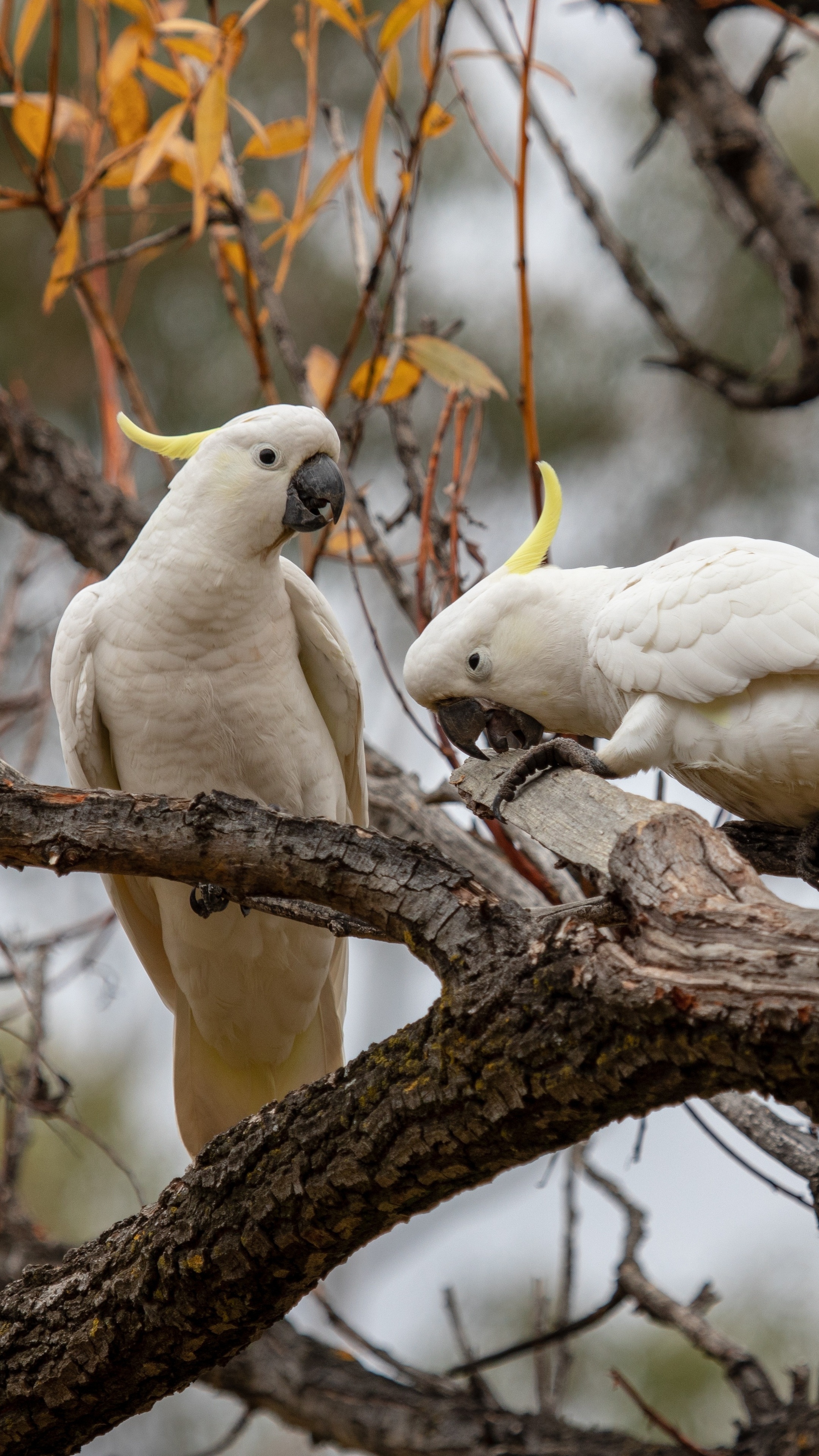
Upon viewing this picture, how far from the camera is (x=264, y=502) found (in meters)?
2.08

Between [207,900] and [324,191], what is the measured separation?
140 centimetres

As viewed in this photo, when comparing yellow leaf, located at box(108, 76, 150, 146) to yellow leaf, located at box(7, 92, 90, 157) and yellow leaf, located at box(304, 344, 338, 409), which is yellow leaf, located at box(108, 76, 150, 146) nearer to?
yellow leaf, located at box(7, 92, 90, 157)

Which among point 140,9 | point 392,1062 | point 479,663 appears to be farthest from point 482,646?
point 140,9

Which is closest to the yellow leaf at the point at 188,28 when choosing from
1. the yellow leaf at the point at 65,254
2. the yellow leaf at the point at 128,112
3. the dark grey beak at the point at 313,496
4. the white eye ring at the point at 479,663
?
the yellow leaf at the point at 128,112

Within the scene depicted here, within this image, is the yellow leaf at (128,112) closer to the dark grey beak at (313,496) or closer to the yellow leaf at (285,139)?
the yellow leaf at (285,139)

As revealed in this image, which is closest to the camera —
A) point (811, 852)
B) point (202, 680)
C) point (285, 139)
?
point (811, 852)

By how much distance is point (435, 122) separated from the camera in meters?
2.32

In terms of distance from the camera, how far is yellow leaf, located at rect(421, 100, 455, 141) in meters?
2.30

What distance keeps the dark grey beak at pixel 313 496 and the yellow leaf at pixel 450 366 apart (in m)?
0.35

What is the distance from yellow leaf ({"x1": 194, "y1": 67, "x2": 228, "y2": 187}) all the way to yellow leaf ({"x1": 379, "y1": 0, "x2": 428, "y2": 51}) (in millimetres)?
294

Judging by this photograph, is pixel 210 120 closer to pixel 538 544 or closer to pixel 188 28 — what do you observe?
pixel 188 28

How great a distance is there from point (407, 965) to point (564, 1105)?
466 cm

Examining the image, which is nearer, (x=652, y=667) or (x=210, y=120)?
(x=652, y=667)

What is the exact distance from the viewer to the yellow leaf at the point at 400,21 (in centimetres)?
212
